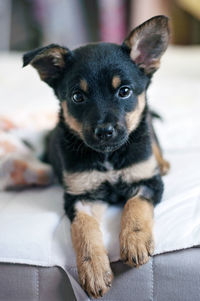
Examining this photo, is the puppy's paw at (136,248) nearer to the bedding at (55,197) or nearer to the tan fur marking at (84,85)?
the bedding at (55,197)

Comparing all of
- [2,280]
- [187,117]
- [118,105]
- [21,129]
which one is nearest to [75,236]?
[2,280]

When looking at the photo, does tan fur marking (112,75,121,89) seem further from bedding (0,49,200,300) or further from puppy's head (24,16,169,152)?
bedding (0,49,200,300)

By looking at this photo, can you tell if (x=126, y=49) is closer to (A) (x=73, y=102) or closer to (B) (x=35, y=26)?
(A) (x=73, y=102)

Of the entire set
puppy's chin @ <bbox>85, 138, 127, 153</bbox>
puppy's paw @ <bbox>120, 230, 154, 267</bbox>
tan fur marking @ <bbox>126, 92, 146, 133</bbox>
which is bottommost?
puppy's paw @ <bbox>120, 230, 154, 267</bbox>

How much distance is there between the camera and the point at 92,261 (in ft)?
4.26

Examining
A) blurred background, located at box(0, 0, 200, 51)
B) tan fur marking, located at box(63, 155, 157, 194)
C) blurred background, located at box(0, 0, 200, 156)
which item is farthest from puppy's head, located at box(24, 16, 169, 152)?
blurred background, located at box(0, 0, 200, 51)

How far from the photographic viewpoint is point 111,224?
1.49 meters

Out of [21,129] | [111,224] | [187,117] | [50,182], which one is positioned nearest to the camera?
[111,224]

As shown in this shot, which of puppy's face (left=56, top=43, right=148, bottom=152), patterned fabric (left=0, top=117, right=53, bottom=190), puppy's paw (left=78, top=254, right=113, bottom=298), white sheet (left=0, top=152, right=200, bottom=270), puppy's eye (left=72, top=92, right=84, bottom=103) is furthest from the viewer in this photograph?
patterned fabric (left=0, top=117, right=53, bottom=190)

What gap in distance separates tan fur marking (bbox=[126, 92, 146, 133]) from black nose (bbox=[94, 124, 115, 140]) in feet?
0.56

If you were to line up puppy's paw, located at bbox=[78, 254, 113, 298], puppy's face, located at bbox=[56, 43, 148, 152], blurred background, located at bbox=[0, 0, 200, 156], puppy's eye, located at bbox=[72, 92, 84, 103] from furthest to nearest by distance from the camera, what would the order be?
1. blurred background, located at bbox=[0, 0, 200, 156]
2. puppy's eye, located at bbox=[72, 92, 84, 103]
3. puppy's face, located at bbox=[56, 43, 148, 152]
4. puppy's paw, located at bbox=[78, 254, 113, 298]

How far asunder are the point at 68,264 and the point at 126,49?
3.14 ft

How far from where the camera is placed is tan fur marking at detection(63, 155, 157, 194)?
1646 mm

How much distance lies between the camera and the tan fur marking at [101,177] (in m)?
1.65
